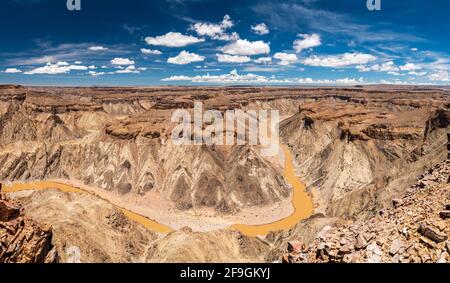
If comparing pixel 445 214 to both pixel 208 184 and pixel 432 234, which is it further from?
Answer: pixel 208 184

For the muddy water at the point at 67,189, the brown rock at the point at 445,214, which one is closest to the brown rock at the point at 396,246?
the brown rock at the point at 445,214

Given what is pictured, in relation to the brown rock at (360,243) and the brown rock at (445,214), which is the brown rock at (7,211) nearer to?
the brown rock at (360,243)

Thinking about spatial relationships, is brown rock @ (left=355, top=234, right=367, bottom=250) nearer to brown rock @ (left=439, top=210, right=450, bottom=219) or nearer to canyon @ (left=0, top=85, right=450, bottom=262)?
brown rock @ (left=439, top=210, right=450, bottom=219)

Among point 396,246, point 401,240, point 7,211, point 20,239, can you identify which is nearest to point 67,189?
point 7,211

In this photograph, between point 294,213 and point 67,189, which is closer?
point 294,213

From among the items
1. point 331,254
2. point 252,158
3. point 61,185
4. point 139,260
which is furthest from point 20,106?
point 331,254

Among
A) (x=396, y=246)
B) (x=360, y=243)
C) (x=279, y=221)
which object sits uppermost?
(x=396, y=246)

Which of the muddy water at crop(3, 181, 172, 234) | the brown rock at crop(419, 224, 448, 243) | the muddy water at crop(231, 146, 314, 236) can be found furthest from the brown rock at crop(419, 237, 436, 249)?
the muddy water at crop(3, 181, 172, 234)
